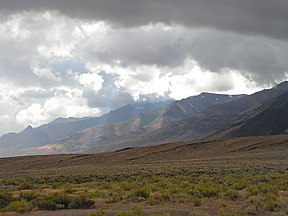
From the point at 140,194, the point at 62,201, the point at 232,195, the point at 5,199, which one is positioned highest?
the point at 5,199

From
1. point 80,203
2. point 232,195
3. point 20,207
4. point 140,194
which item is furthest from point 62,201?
point 232,195

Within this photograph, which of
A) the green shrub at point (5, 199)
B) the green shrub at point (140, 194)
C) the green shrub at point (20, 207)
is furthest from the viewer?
the green shrub at point (140, 194)

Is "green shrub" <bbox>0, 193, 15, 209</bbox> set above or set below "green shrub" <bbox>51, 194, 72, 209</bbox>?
above

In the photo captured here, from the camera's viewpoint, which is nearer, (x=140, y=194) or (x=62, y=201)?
(x=62, y=201)

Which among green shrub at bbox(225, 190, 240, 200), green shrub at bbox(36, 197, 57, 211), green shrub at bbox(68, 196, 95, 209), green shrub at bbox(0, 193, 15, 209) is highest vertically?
green shrub at bbox(0, 193, 15, 209)

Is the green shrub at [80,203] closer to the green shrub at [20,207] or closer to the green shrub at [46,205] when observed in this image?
the green shrub at [46,205]

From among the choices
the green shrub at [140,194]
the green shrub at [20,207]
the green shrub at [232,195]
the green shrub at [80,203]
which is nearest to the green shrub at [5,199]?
the green shrub at [20,207]

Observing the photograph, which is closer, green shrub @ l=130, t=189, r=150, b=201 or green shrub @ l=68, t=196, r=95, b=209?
green shrub @ l=68, t=196, r=95, b=209

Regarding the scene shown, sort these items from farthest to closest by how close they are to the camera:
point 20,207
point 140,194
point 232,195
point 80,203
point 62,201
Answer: point 140,194, point 232,195, point 62,201, point 80,203, point 20,207

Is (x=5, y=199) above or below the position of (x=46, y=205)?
above

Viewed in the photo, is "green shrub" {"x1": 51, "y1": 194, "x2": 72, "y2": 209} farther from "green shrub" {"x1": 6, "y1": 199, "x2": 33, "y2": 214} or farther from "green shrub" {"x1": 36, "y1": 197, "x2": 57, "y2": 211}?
"green shrub" {"x1": 6, "y1": 199, "x2": 33, "y2": 214}

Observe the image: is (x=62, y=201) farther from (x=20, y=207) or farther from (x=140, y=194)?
(x=140, y=194)

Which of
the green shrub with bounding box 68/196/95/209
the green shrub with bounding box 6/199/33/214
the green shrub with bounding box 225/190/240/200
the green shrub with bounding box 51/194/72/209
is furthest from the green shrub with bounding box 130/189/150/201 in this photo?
the green shrub with bounding box 6/199/33/214

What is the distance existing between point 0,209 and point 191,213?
11095 millimetres
